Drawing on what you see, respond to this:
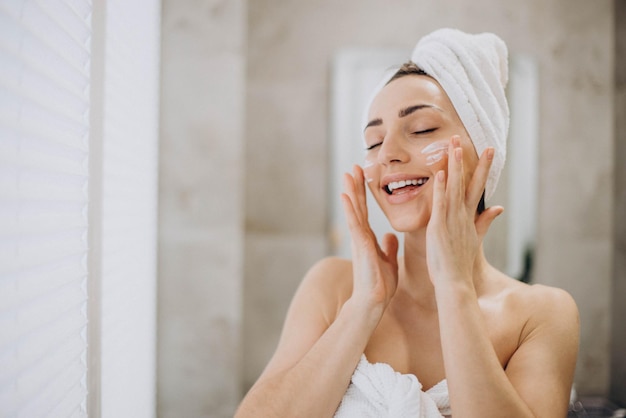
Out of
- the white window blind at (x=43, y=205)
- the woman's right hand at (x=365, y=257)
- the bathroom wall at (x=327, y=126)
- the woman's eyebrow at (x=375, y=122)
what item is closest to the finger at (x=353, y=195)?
the woman's right hand at (x=365, y=257)

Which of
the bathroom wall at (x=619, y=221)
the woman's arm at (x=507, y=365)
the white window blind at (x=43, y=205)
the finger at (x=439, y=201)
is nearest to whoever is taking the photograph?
the white window blind at (x=43, y=205)

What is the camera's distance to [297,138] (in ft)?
5.21

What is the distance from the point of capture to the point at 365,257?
33.1 inches

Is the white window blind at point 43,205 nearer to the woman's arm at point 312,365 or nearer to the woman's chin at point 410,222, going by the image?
the woman's arm at point 312,365

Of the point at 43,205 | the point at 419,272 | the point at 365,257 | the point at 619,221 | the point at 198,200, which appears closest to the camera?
the point at 43,205

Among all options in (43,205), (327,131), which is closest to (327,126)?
(327,131)

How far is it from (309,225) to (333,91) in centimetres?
49

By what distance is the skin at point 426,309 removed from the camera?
69cm

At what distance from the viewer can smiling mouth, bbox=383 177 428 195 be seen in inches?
32.1

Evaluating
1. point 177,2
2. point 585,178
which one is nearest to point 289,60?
point 177,2

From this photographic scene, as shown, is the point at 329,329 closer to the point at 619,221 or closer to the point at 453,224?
the point at 453,224

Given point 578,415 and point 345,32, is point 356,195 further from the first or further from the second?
point 578,415

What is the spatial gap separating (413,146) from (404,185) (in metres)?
0.07

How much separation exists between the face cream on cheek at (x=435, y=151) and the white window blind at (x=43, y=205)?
610 mm
